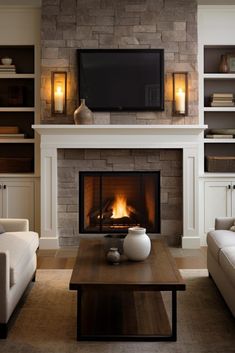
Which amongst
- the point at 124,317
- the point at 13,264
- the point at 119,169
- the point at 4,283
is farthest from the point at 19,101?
the point at 124,317

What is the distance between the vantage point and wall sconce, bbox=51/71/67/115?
5504 mm

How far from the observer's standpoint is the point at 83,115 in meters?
5.35

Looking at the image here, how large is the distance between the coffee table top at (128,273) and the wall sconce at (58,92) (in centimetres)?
235

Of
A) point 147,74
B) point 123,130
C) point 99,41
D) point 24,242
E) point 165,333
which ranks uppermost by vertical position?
point 99,41

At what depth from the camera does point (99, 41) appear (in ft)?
18.2

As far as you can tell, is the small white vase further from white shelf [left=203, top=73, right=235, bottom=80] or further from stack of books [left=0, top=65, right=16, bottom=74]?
stack of books [left=0, top=65, right=16, bottom=74]

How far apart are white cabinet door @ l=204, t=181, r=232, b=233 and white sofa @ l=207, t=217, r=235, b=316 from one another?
143 centimetres

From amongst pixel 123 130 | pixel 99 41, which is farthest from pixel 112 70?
pixel 123 130

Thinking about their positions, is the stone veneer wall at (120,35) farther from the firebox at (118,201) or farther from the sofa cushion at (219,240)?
the sofa cushion at (219,240)

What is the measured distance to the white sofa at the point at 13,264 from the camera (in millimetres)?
2938

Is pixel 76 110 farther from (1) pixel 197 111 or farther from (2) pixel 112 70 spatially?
(1) pixel 197 111

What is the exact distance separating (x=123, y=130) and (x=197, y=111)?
3.00 feet

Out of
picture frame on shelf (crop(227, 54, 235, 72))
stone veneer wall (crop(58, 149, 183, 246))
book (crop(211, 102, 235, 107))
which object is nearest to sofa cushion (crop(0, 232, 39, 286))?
stone veneer wall (crop(58, 149, 183, 246))

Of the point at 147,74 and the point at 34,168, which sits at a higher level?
the point at 147,74
